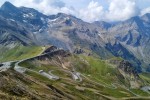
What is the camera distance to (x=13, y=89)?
334 feet

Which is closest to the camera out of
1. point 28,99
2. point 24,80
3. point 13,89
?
point 28,99

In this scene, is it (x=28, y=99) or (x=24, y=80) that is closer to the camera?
(x=28, y=99)

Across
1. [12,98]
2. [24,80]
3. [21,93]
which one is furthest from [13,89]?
[24,80]

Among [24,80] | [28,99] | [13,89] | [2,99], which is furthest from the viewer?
[24,80]

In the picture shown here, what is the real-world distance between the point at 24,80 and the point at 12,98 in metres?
94.8

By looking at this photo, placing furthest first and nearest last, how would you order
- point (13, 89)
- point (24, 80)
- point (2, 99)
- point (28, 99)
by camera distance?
point (24, 80) < point (13, 89) < point (28, 99) < point (2, 99)

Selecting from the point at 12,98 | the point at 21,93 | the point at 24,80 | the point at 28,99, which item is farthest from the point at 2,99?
the point at 24,80

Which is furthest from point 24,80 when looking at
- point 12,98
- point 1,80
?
point 12,98

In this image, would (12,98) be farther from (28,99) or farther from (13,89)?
(13,89)

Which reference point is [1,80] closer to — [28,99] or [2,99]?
[28,99]

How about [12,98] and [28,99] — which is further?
[28,99]

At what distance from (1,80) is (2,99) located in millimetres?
26255

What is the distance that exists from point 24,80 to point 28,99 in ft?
270

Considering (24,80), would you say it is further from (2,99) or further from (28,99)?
(2,99)
